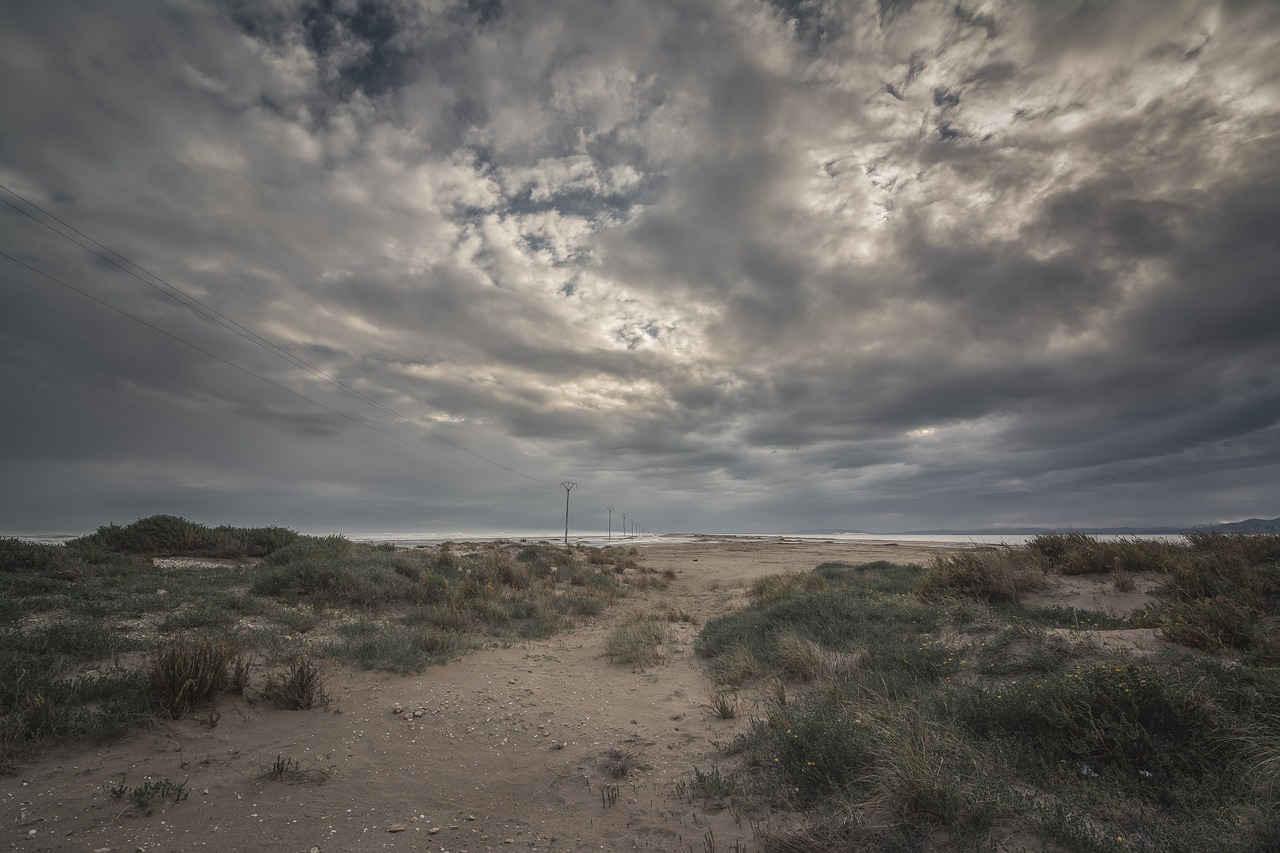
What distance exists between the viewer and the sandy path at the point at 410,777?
14.2ft

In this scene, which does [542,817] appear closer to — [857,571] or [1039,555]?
[1039,555]

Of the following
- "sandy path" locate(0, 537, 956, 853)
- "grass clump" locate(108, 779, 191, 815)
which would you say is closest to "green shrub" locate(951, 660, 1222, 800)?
"sandy path" locate(0, 537, 956, 853)

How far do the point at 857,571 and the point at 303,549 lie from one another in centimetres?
2095

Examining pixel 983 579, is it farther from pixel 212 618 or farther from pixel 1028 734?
pixel 212 618

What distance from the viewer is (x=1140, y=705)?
4.85m

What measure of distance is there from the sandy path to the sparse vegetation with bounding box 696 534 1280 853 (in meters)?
0.90

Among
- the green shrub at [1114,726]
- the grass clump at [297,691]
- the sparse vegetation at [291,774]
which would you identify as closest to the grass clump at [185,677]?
the grass clump at [297,691]

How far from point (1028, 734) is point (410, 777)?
6409 millimetres

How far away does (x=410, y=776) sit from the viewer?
18.4 feet

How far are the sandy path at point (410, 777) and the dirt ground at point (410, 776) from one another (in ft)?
0.05

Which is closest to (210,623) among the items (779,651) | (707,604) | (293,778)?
(293,778)

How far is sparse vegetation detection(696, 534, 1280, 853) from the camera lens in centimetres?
376

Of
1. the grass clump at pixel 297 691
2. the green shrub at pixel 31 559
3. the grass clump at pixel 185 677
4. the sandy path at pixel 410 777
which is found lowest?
the sandy path at pixel 410 777

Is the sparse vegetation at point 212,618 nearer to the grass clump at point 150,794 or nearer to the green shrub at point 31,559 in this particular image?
the green shrub at point 31,559
